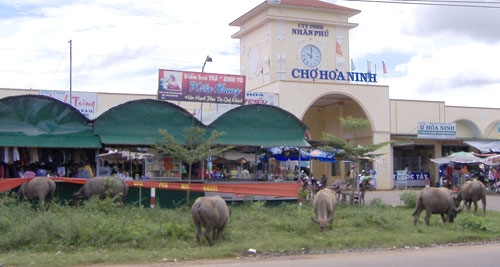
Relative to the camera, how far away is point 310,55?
158 ft

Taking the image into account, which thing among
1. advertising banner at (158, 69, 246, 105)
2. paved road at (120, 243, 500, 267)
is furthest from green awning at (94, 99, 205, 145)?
paved road at (120, 243, 500, 267)

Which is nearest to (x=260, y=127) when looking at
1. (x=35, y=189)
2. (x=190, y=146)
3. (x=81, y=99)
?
(x=190, y=146)

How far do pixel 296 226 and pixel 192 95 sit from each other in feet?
54.8

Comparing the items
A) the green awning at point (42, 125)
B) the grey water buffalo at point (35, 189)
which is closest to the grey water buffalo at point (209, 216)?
the grey water buffalo at point (35, 189)

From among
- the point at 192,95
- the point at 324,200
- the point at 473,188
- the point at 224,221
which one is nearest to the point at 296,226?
the point at 324,200

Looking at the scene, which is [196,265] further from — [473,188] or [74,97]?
[74,97]

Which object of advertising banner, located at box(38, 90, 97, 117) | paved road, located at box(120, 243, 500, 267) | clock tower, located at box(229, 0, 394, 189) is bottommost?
paved road, located at box(120, 243, 500, 267)

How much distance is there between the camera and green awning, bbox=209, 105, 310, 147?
1038 inches

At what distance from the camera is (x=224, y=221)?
611 inches

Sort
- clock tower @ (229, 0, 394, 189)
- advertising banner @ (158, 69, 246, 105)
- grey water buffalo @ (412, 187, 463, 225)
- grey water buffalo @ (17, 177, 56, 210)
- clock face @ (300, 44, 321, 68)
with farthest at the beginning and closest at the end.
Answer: clock face @ (300, 44, 321, 68), clock tower @ (229, 0, 394, 189), advertising banner @ (158, 69, 246, 105), grey water buffalo @ (17, 177, 56, 210), grey water buffalo @ (412, 187, 463, 225)

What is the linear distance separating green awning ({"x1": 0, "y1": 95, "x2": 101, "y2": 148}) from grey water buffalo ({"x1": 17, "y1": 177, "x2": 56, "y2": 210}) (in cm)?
280

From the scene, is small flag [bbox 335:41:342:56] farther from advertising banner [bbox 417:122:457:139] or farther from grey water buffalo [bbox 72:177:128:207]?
grey water buffalo [bbox 72:177:128:207]

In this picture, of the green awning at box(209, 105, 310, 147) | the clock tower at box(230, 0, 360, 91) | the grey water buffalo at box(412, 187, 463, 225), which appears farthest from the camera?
the clock tower at box(230, 0, 360, 91)

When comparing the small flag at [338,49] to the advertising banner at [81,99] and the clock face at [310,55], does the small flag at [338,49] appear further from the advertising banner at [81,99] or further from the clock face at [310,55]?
the advertising banner at [81,99]
